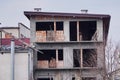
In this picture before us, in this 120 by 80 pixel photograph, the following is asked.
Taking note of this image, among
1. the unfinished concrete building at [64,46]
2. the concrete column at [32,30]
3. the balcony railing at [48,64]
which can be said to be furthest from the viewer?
the concrete column at [32,30]

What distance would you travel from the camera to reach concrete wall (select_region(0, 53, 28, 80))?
46.2 meters

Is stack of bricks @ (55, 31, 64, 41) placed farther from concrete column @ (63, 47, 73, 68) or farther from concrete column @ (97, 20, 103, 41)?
concrete column @ (97, 20, 103, 41)

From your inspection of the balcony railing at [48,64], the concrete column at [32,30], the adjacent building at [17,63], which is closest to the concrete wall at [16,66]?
the adjacent building at [17,63]

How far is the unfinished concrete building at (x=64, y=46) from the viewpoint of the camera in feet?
162

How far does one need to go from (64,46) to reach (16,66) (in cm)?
667

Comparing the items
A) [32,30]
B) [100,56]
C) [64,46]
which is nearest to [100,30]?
[64,46]

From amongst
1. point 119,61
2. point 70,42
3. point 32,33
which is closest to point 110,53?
point 119,61

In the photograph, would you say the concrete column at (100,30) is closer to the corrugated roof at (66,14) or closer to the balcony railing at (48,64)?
the corrugated roof at (66,14)

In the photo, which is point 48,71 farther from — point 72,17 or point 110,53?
point 110,53

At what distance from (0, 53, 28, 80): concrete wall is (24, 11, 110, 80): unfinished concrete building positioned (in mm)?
2763

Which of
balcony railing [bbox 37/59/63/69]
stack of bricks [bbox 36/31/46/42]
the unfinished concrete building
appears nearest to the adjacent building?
the unfinished concrete building

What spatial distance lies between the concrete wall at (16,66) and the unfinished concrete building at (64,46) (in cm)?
276

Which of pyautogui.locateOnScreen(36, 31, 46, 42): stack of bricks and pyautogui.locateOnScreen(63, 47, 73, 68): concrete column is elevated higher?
pyautogui.locateOnScreen(36, 31, 46, 42): stack of bricks

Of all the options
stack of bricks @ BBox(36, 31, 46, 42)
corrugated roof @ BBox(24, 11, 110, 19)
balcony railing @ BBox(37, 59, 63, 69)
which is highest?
corrugated roof @ BBox(24, 11, 110, 19)
